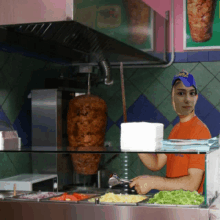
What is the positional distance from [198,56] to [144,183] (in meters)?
2.77

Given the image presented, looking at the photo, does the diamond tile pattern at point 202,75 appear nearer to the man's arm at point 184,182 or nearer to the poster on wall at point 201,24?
the poster on wall at point 201,24

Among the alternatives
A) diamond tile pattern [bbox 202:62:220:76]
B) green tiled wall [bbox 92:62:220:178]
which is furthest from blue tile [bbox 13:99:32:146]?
diamond tile pattern [bbox 202:62:220:76]

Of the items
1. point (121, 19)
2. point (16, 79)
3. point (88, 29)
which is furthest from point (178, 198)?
point (16, 79)

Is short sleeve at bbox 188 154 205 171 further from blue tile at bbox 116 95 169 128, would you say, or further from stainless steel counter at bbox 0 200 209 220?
blue tile at bbox 116 95 169 128

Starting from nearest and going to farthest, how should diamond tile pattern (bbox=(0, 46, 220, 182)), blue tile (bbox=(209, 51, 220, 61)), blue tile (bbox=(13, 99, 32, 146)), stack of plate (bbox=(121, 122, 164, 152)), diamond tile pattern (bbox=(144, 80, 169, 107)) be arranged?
stack of plate (bbox=(121, 122, 164, 152)), diamond tile pattern (bbox=(0, 46, 220, 182)), blue tile (bbox=(13, 99, 32, 146)), blue tile (bbox=(209, 51, 220, 61)), diamond tile pattern (bbox=(144, 80, 169, 107))

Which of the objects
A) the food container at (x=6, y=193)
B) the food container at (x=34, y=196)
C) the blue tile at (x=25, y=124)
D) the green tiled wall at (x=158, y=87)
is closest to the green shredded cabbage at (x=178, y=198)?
the food container at (x=34, y=196)

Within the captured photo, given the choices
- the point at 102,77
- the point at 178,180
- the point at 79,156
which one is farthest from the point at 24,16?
the point at 102,77

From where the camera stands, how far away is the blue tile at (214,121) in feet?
15.5

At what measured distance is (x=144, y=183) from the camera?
2305mm

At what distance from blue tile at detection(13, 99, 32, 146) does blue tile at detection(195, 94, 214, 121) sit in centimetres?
189

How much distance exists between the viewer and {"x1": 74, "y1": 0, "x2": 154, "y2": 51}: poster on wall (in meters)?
2.70

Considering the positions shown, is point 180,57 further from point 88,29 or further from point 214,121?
point 88,29

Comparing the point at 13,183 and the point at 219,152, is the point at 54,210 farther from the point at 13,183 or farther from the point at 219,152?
the point at 219,152

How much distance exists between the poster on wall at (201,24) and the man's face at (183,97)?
1325mm
